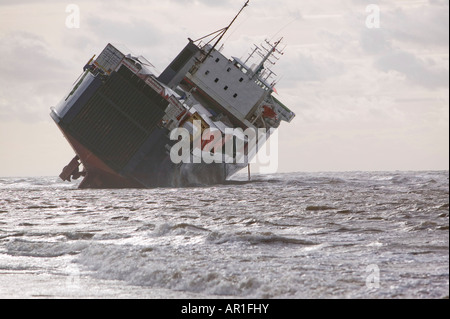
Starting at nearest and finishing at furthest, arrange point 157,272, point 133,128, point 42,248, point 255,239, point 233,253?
point 157,272, point 233,253, point 255,239, point 42,248, point 133,128

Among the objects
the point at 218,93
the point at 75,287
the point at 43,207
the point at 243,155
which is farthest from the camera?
the point at 243,155

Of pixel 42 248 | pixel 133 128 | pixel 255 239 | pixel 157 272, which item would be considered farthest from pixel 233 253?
pixel 133 128

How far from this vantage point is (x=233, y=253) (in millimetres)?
12836

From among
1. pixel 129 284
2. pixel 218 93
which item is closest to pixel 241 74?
pixel 218 93

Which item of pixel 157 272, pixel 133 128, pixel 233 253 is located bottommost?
pixel 157 272

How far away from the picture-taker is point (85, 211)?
24.0 meters

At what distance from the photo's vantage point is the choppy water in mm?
9852

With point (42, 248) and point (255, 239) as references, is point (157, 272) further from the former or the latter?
point (42, 248)

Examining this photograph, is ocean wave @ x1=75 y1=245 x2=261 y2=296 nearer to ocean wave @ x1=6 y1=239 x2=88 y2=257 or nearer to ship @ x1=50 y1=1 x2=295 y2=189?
ocean wave @ x1=6 y1=239 x2=88 y2=257

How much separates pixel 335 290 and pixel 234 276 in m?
1.77

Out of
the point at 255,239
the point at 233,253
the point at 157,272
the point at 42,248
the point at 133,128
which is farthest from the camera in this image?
the point at 133,128

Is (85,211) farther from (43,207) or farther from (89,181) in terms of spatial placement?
(89,181)

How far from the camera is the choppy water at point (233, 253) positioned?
985cm
